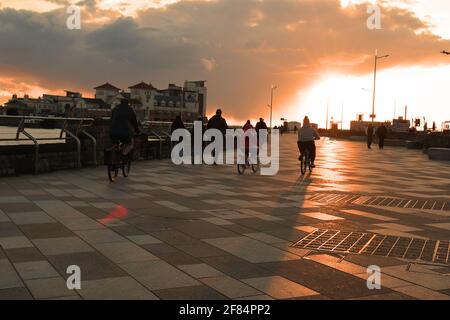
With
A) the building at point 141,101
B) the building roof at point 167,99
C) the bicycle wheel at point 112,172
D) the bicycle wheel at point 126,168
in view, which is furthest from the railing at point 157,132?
the building roof at point 167,99

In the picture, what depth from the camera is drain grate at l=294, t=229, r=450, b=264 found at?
599 cm

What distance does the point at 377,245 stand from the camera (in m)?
6.47

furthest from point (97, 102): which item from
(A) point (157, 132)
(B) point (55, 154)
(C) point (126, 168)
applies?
(C) point (126, 168)

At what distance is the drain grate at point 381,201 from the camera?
10195 millimetres

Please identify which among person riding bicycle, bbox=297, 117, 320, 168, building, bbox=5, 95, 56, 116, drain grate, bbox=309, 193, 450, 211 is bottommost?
drain grate, bbox=309, 193, 450, 211

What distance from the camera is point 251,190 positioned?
11.8 m

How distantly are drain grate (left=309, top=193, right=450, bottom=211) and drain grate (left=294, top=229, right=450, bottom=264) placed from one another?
3225mm

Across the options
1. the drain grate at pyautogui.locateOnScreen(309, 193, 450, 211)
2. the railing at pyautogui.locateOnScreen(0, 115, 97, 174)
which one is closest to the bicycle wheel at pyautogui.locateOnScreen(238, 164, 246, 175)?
the railing at pyautogui.locateOnScreen(0, 115, 97, 174)

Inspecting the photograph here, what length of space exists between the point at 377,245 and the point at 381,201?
443 cm

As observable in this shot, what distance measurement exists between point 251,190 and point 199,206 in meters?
2.88

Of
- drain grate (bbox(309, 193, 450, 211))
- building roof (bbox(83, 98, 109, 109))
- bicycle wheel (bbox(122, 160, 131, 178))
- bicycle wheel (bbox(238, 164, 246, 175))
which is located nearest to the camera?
drain grate (bbox(309, 193, 450, 211))

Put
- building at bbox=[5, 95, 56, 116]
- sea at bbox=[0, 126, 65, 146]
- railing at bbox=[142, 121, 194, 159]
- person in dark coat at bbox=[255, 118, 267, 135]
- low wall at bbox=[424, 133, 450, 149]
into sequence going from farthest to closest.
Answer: building at bbox=[5, 95, 56, 116]
low wall at bbox=[424, 133, 450, 149]
person in dark coat at bbox=[255, 118, 267, 135]
railing at bbox=[142, 121, 194, 159]
sea at bbox=[0, 126, 65, 146]

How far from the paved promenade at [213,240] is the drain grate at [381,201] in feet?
0.08

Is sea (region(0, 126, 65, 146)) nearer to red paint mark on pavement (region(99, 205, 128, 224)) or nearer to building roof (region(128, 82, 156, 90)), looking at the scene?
red paint mark on pavement (region(99, 205, 128, 224))
